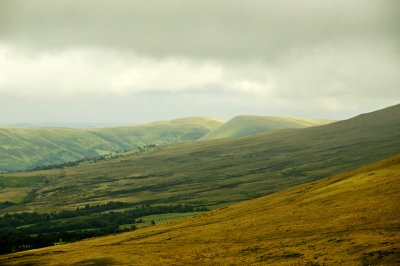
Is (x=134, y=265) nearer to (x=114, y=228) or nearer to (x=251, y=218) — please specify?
(x=251, y=218)

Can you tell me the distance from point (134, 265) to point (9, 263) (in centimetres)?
3891

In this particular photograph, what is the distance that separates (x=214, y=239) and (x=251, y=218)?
20.7 m

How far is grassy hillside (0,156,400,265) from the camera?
2370 inches

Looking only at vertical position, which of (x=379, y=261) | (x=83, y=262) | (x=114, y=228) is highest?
(x=379, y=261)

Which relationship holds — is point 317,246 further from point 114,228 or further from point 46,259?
point 114,228

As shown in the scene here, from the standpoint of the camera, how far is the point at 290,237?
74.9m

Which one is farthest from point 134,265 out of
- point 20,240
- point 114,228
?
point 114,228

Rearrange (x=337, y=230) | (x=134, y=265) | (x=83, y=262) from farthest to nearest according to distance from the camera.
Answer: (x=83, y=262) → (x=134, y=265) → (x=337, y=230)

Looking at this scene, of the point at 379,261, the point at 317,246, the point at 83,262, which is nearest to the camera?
the point at 379,261

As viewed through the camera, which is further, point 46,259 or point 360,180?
point 360,180

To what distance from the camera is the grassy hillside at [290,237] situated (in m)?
60.2

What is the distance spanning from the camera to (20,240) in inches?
6201

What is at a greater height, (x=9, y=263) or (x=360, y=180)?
(x=360, y=180)

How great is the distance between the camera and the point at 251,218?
355ft
